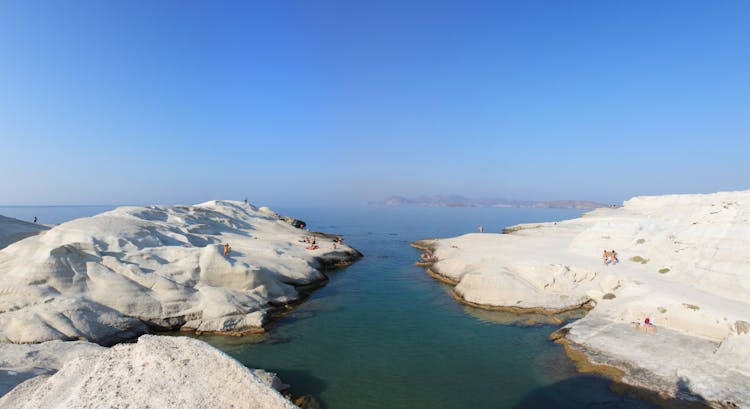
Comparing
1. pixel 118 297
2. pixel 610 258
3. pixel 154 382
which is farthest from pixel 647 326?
pixel 118 297

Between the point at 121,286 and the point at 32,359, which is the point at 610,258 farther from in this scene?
the point at 32,359

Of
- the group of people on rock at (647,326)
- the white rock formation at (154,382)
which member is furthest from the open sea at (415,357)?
the white rock formation at (154,382)

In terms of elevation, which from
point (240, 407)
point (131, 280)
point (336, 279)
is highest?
point (240, 407)

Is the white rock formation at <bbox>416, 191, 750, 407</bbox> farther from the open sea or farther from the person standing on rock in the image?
the open sea

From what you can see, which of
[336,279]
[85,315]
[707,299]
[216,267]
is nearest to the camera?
[85,315]

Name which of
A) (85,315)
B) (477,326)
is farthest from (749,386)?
(85,315)

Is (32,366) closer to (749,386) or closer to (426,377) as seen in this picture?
(426,377)

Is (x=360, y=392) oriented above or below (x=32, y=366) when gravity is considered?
below
